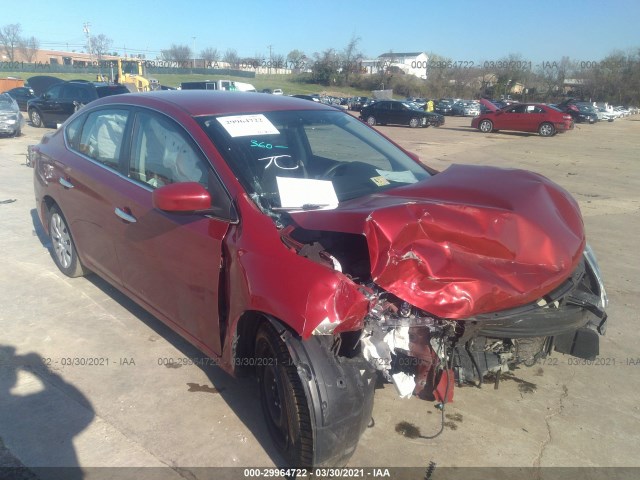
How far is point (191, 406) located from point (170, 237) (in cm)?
101

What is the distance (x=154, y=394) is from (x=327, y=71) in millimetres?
79220

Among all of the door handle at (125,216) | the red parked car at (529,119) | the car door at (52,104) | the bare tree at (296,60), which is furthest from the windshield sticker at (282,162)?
the bare tree at (296,60)

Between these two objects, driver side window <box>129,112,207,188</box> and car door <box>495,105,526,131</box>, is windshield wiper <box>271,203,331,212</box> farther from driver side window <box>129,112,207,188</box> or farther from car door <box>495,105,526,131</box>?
car door <box>495,105,526,131</box>

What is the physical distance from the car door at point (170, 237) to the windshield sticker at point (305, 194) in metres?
0.33

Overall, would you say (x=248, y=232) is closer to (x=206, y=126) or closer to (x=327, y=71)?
(x=206, y=126)

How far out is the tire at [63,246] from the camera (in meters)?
4.62

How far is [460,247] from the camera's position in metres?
2.43

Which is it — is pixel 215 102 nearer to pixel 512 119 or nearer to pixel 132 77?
pixel 512 119

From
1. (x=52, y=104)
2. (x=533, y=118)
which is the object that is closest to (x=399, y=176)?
(x=52, y=104)

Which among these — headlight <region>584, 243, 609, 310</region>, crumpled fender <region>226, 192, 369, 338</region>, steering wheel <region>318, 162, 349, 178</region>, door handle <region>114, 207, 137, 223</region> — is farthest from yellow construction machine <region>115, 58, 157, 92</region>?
headlight <region>584, 243, 609, 310</region>

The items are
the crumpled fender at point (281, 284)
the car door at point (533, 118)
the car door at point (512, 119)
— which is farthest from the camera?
the car door at point (512, 119)

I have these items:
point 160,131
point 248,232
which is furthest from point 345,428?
point 160,131

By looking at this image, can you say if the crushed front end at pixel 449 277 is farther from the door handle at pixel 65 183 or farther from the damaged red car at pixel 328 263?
the door handle at pixel 65 183

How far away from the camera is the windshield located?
2.95 metres
